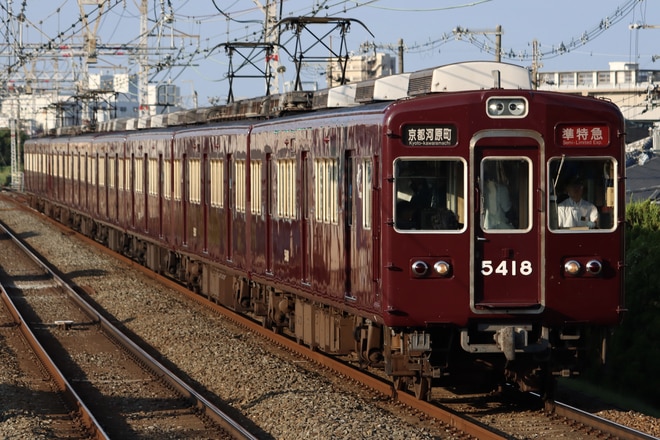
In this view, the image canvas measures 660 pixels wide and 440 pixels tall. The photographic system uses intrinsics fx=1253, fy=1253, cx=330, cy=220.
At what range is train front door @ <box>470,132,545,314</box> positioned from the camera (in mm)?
10266

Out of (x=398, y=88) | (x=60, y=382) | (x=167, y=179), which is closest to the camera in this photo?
(x=398, y=88)

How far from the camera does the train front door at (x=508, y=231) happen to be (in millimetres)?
10266

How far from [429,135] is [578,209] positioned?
1392mm

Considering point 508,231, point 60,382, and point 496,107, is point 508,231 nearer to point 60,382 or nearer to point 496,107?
point 496,107

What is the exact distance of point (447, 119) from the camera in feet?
33.7

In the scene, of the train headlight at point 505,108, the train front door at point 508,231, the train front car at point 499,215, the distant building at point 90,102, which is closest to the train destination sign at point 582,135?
the train front car at point 499,215

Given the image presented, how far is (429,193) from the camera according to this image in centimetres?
1027

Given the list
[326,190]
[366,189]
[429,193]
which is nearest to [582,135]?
[429,193]

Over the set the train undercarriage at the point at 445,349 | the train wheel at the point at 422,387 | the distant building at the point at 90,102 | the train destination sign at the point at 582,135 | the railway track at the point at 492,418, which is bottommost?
the railway track at the point at 492,418

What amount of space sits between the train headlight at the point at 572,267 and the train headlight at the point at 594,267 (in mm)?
80

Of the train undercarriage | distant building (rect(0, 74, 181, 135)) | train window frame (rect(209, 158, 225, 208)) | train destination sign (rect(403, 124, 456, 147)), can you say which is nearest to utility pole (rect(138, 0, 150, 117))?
distant building (rect(0, 74, 181, 135))

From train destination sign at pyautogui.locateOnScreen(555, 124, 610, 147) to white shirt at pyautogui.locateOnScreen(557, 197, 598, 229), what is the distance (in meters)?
0.47

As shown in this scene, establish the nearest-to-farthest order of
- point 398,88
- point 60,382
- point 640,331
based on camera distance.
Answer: point 398,88, point 60,382, point 640,331

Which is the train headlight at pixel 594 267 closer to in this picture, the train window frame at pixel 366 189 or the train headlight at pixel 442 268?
the train headlight at pixel 442 268
